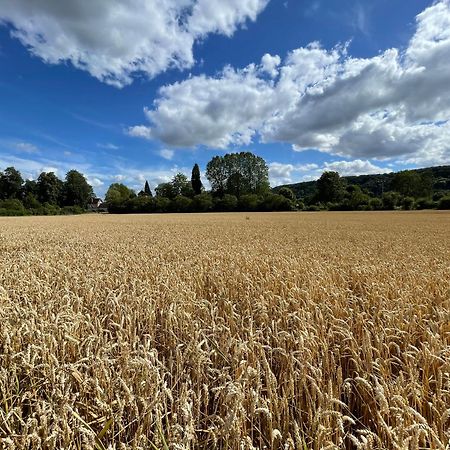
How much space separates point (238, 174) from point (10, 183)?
8326cm

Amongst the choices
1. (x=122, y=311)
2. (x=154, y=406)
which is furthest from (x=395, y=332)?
(x=122, y=311)

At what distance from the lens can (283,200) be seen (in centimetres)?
8681

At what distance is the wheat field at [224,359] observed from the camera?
81.8 inches

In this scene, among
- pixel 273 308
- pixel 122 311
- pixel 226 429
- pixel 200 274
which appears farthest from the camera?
pixel 200 274

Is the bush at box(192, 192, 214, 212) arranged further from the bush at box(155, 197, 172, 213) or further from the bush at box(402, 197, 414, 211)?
the bush at box(402, 197, 414, 211)

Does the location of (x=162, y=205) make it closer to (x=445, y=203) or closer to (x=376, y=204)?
(x=376, y=204)

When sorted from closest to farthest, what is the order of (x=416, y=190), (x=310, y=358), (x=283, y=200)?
(x=310, y=358) → (x=283, y=200) → (x=416, y=190)

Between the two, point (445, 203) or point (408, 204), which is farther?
point (408, 204)

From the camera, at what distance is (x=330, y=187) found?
108 m

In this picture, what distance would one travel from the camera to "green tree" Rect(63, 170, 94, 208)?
123m

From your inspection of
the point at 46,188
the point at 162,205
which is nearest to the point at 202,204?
the point at 162,205

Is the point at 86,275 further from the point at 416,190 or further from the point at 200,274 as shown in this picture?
the point at 416,190

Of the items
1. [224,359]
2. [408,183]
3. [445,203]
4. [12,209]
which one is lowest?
[445,203]

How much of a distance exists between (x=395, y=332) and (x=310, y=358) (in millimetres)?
1491
